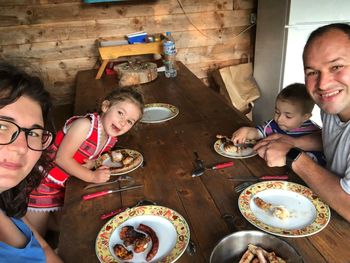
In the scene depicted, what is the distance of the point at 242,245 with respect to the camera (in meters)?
0.79

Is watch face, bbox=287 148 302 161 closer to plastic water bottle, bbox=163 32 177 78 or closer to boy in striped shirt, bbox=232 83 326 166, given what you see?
boy in striped shirt, bbox=232 83 326 166

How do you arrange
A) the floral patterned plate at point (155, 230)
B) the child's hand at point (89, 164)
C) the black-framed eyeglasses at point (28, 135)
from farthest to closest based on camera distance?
the child's hand at point (89, 164), the floral patterned plate at point (155, 230), the black-framed eyeglasses at point (28, 135)

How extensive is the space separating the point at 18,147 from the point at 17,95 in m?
0.14

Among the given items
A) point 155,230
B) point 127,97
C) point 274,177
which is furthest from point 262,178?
point 127,97

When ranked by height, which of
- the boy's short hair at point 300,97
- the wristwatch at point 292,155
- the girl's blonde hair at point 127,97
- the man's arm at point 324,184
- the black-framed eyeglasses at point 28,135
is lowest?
the man's arm at point 324,184

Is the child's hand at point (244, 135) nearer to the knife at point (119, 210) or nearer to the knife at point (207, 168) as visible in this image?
the knife at point (207, 168)

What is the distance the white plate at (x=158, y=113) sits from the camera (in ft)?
5.49

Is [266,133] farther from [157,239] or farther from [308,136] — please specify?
[157,239]

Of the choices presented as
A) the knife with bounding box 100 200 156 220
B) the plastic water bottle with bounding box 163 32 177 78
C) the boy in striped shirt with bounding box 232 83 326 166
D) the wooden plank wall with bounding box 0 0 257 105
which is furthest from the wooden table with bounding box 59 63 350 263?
the wooden plank wall with bounding box 0 0 257 105

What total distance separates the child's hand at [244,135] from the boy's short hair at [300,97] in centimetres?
23

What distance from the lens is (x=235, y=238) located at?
30.6 inches

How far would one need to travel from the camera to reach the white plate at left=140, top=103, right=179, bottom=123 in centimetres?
167

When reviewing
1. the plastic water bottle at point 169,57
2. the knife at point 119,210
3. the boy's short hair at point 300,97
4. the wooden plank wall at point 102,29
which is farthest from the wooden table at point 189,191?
the wooden plank wall at point 102,29

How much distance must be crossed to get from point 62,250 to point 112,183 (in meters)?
0.33
